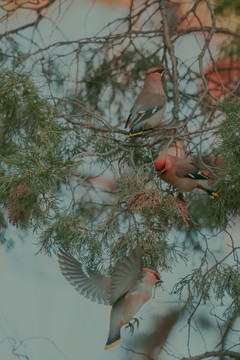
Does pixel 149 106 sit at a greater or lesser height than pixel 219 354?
greater

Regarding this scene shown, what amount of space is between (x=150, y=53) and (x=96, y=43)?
533mm

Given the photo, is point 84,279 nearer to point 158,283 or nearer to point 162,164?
point 158,283

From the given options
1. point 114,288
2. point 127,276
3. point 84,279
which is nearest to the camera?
point 127,276

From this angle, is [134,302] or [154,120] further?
[154,120]

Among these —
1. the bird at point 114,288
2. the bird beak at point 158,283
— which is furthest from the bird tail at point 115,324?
the bird beak at point 158,283

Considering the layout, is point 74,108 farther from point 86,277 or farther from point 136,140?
point 86,277

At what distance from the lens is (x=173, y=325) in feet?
25.0

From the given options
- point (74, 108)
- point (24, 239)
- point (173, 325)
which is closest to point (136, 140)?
point (74, 108)

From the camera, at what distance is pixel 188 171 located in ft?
15.6

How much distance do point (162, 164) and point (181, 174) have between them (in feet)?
0.40

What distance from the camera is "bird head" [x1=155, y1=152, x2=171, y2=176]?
464 centimetres

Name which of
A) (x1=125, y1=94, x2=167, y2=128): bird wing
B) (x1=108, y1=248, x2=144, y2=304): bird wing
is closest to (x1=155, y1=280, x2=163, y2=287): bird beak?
(x1=108, y1=248, x2=144, y2=304): bird wing

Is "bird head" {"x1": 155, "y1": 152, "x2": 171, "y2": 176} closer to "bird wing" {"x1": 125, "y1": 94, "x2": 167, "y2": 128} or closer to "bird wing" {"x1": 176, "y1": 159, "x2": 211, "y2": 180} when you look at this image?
"bird wing" {"x1": 176, "y1": 159, "x2": 211, "y2": 180}

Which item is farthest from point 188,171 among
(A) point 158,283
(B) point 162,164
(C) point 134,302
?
(C) point 134,302
